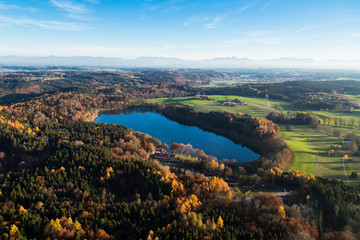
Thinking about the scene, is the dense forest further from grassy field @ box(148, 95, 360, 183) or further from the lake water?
the lake water

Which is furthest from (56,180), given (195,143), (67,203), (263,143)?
(263,143)

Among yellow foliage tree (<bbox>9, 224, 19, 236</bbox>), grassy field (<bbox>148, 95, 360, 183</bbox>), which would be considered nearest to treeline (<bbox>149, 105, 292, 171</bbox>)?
grassy field (<bbox>148, 95, 360, 183</bbox>)

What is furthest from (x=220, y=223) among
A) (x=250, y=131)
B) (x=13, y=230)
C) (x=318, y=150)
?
(x=250, y=131)

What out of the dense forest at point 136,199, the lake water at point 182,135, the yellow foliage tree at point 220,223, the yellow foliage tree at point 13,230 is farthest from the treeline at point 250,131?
the yellow foliage tree at point 13,230

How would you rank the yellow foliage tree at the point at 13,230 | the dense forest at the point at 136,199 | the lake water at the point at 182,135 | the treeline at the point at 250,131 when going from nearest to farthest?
the yellow foliage tree at the point at 13,230 < the dense forest at the point at 136,199 < the treeline at the point at 250,131 < the lake water at the point at 182,135

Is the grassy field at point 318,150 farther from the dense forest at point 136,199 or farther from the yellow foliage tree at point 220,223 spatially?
the yellow foliage tree at point 220,223

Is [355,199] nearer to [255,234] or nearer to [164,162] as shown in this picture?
[255,234]
